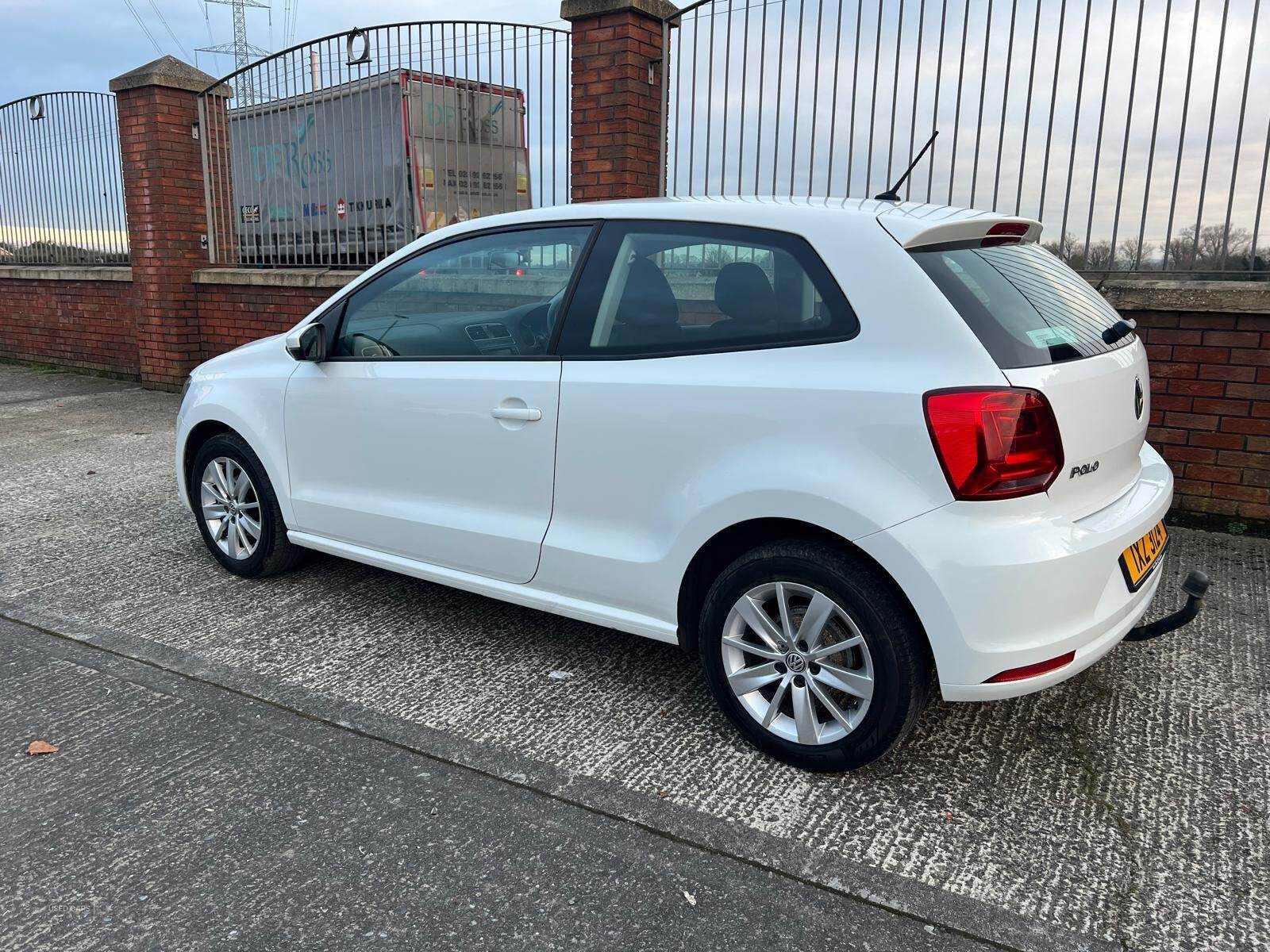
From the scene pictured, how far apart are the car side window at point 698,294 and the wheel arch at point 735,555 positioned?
517mm

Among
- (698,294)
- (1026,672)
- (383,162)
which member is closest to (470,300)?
(698,294)

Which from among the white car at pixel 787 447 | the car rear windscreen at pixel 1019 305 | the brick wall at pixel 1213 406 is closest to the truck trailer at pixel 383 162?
the white car at pixel 787 447

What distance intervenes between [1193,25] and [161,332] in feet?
30.0

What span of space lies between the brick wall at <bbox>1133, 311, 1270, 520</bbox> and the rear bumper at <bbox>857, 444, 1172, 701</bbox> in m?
3.08

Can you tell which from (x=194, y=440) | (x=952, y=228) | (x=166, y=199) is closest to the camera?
(x=952, y=228)

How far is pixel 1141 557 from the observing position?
2.85m

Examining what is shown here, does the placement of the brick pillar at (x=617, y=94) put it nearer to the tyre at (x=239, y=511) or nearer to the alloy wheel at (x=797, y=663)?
the tyre at (x=239, y=511)

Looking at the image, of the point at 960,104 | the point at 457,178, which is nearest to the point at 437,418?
the point at 960,104

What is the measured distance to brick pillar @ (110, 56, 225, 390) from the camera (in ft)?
31.9

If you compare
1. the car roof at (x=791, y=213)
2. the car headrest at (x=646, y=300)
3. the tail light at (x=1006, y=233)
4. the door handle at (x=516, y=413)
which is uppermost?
the car roof at (x=791, y=213)

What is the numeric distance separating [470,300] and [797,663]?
6.10 feet

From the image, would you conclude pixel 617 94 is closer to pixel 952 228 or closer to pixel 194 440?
pixel 194 440

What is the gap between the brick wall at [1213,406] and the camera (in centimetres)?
504

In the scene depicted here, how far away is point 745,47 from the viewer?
6.35m
